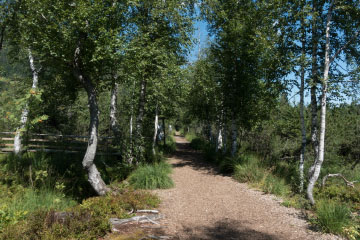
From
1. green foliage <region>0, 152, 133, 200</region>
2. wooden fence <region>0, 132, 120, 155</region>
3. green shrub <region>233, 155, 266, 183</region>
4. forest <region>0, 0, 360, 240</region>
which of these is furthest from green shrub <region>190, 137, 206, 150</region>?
green foliage <region>0, 152, 133, 200</region>

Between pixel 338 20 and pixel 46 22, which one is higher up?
pixel 338 20

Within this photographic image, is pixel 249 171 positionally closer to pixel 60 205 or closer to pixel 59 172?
pixel 60 205

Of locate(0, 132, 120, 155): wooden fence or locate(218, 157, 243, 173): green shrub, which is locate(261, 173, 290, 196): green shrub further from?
locate(0, 132, 120, 155): wooden fence

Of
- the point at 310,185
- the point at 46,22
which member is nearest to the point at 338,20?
the point at 310,185

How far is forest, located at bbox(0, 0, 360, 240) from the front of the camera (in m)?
5.23

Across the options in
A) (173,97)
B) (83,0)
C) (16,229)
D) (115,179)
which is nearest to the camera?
(16,229)

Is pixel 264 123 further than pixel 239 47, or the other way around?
pixel 264 123

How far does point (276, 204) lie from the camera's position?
6.09m

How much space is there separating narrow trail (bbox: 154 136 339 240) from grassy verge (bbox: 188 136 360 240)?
28 centimetres

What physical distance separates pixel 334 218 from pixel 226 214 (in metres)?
2.21

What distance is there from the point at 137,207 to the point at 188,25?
23.5ft

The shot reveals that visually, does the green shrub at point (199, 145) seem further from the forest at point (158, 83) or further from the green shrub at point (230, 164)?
the green shrub at point (230, 164)

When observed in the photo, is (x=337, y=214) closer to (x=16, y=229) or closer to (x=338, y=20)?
(x=338, y=20)

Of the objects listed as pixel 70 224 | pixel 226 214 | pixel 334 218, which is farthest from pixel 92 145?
pixel 334 218
